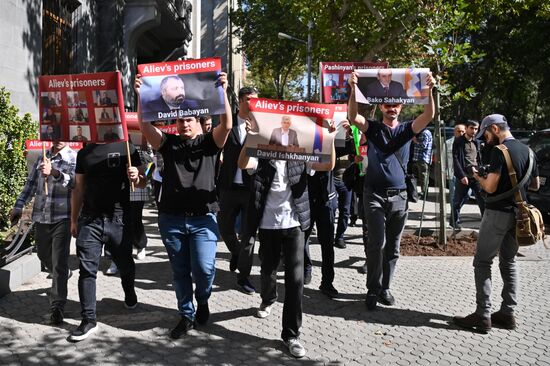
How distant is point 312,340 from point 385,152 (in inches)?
76.0

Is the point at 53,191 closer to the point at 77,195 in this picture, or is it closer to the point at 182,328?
the point at 77,195

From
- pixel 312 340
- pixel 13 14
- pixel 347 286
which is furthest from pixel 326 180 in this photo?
pixel 13 14

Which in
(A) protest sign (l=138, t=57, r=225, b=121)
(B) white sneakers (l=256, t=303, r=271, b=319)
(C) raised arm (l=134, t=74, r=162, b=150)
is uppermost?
(A) protest sign (l=138, t=57, r=225, b=121)

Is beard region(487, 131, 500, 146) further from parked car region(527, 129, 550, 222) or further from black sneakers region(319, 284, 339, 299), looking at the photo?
parked car region(527, 129, 550, 222)

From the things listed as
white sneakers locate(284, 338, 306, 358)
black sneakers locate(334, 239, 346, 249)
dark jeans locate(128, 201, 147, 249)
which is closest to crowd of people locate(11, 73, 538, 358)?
white sneakers locate(284, 338, 306, 358)

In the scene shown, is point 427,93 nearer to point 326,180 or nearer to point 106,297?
point 326,180

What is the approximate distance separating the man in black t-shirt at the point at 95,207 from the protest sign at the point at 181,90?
0.57 metres

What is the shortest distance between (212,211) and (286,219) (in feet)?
2.14

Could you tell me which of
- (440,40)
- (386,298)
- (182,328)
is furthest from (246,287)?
(440,40)

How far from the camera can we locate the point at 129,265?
526cm

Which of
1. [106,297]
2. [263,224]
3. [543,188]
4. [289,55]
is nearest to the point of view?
[263,224]

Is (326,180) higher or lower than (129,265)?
higher

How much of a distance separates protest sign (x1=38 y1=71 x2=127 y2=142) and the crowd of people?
154 mm

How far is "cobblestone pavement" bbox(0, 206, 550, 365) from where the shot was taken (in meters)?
4.34
